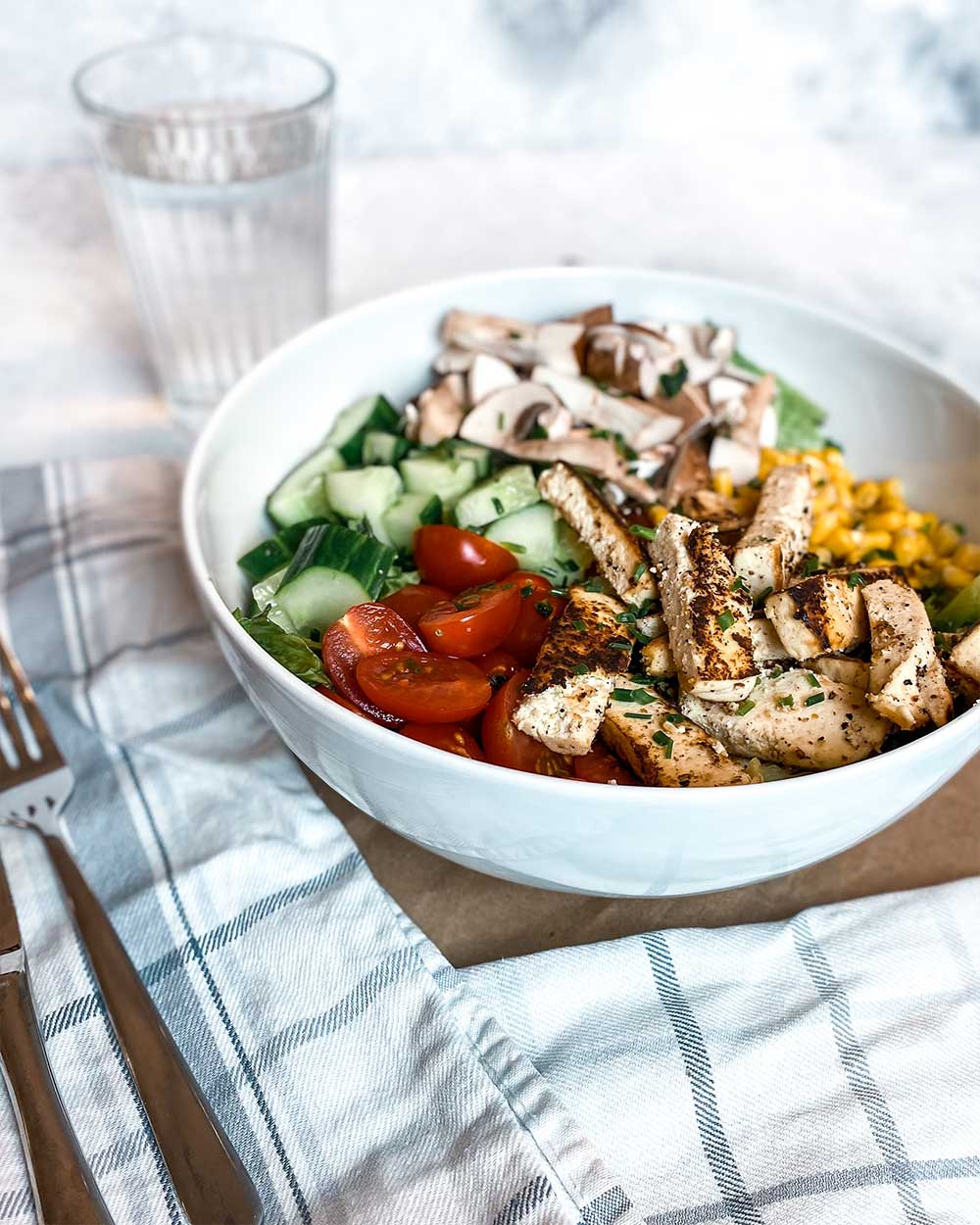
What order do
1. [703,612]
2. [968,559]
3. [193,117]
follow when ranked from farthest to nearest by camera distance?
[193,117] → [968,559] → [703,612]

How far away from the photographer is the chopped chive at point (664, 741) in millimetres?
1765

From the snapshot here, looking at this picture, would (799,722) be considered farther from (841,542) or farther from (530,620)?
(841,542)

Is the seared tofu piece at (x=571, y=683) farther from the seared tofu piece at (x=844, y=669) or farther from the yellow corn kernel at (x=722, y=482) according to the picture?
the yellow corn kernel at (x=722, y=482)

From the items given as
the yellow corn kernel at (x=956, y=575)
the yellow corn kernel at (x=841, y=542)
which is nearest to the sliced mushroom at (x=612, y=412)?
the yellow corn kernel at (x=841, y=542)

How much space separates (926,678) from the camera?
182 cm

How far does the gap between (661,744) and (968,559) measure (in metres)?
1.03

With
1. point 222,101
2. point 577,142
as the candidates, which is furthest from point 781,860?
point 577,142

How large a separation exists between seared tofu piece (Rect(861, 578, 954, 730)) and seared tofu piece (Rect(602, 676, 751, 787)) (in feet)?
0.89

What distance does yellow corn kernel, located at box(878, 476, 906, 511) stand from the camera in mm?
2629

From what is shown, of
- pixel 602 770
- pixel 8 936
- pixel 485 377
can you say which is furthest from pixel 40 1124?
pixel 485 377

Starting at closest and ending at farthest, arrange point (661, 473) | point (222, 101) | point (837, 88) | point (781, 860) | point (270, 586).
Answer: point (781, 860)
point (270, 586)
point (661, 473)
point (222, 101)
point (837, 88)

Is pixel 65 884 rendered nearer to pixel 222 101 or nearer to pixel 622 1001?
pixel 622 1001

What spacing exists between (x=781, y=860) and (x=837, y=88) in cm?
471

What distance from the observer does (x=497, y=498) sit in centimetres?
236
